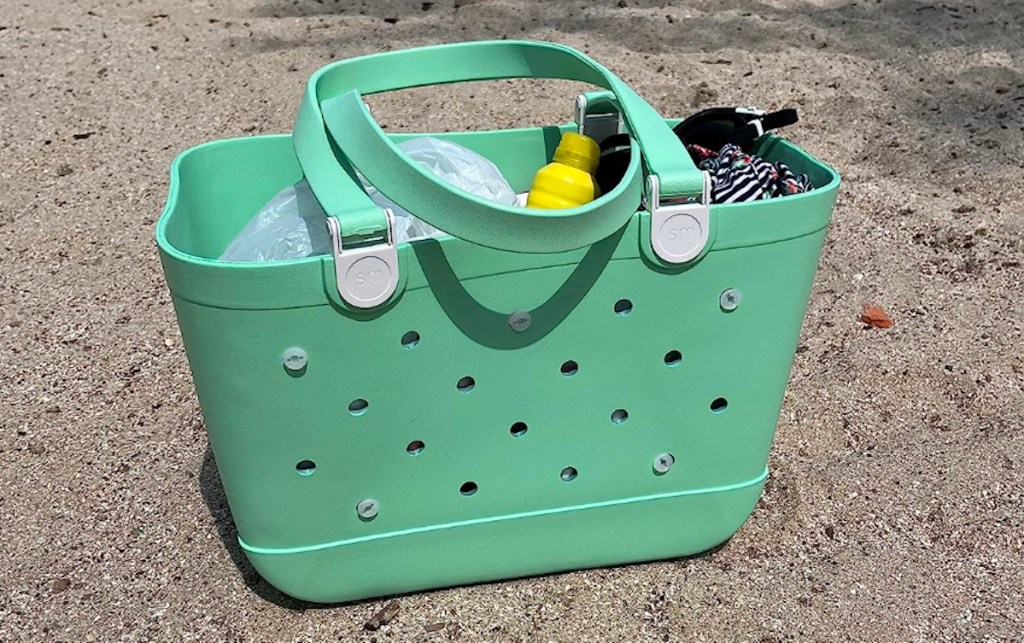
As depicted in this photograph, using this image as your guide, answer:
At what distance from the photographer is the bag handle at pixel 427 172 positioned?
71 centimetres

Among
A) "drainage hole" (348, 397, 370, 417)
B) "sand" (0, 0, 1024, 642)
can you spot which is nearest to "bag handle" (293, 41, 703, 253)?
"drainage hole" (348, 397, 370, 417)

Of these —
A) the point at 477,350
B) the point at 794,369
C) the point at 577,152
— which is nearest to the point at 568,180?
the point at 577,152

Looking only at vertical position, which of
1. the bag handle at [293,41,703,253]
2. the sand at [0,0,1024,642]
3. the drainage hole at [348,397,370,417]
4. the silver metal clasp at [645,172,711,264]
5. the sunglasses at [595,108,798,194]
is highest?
the bag handle at [293,41,703,253]

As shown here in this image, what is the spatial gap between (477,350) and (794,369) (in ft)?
2.10

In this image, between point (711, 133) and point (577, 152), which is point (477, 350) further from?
point (711, 133)

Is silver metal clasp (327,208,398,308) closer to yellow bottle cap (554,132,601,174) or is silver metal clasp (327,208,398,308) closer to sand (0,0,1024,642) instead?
yellow bottle cap (554,132,601,174)

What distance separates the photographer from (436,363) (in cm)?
81

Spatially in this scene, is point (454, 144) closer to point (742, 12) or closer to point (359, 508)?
point (359, 508)

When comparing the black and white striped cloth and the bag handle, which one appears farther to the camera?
the black and white striped cloth

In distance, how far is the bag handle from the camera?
713 millimetres

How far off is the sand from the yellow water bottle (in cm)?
37

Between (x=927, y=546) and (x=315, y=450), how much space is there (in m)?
0.63

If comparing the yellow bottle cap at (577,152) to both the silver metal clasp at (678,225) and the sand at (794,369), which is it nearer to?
the silver metal clasp at (678,225)

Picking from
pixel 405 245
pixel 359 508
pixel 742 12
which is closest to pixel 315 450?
pixel 359 508
